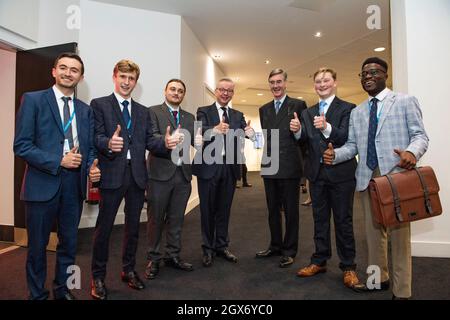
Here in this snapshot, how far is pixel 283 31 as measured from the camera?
17.6ft

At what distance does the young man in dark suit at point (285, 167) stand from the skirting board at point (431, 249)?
1376 millimetres

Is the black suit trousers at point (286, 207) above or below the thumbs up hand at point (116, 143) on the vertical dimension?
below

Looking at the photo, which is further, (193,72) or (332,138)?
(193,72)

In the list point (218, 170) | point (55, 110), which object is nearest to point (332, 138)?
point (218, 170)

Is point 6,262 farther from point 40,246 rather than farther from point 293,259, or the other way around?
point 293,259

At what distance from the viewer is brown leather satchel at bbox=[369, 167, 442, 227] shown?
68.0 inches

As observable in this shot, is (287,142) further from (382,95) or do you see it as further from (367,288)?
(367,288)

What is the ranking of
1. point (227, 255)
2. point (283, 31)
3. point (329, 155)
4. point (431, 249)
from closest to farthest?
point (329, 155) < point (227, 255) < point (431, 249) < point (283, 31)

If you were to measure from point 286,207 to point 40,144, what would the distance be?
6.77 feet

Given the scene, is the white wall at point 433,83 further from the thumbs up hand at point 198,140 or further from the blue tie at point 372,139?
the thumbs up hand at point 198,140

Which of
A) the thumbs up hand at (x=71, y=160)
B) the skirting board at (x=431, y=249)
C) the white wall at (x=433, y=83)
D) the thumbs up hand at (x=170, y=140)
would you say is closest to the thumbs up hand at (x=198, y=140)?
the thumbs up hand at (x=170, y=140)

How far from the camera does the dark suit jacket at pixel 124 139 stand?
6.47 feet
